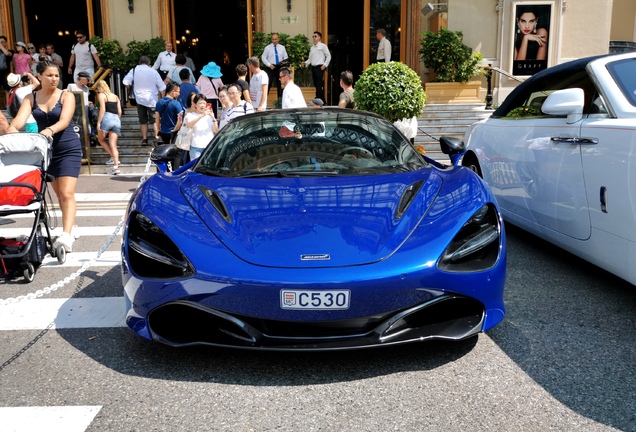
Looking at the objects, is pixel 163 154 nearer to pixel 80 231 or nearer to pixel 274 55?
pixel 80 231

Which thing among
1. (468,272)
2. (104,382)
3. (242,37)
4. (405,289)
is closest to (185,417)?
(104,382)

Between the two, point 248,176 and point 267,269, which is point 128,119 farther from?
point 267,269

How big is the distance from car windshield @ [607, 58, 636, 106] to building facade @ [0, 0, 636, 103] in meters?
11.7

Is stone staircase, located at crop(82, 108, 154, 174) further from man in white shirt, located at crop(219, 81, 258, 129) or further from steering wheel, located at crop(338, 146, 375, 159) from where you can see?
steering wheel, located at crop(338, 146, 375, 159)

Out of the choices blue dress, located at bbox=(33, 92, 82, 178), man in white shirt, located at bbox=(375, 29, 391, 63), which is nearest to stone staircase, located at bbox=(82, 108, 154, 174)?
man in white shirt, located at bbox=(375, 29, 391, 63)

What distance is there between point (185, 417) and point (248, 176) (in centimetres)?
170

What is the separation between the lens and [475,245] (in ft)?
10.8

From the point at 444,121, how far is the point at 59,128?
33.2 ft

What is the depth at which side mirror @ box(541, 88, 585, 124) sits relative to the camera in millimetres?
4395

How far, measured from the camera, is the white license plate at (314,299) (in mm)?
2979

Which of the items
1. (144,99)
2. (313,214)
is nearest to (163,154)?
(313,214)

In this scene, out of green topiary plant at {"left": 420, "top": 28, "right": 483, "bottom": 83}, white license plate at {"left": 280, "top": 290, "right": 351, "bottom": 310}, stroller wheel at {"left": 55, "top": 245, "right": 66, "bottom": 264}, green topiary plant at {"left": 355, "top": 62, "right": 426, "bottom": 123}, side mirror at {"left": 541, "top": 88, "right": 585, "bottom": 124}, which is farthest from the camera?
green topiary plant at {"left": 420, "top": 28, "right": 483, "bottom": 83}

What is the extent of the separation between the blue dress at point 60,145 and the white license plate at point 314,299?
3.85 metres

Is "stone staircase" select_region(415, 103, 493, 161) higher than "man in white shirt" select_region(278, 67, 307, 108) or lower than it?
lower
